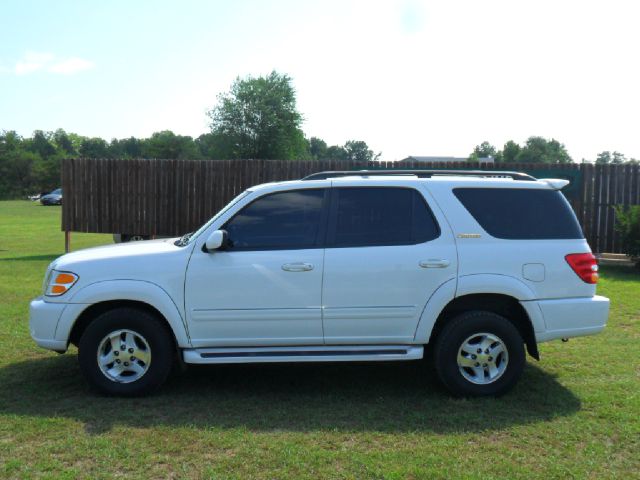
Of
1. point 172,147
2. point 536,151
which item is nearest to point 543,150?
point 536,151

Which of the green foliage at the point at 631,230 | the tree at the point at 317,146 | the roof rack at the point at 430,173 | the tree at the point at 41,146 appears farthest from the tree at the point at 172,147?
the roof rack at the point at 430,173

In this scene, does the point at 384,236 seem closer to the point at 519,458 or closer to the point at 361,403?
the point at 361,403

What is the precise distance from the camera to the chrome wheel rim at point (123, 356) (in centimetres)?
511

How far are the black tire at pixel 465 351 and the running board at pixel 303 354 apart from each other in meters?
0.23

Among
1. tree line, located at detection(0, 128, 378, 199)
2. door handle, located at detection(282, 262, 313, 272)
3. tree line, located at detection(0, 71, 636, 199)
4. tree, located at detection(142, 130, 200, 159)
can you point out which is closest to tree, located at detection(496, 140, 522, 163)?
tree line, located at detection(0, 71, 636, 199)

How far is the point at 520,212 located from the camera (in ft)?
17.4

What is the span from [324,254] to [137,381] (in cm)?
191

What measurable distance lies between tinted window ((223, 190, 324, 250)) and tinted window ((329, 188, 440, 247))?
0.18 meters

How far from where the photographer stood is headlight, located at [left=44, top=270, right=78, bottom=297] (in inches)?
201

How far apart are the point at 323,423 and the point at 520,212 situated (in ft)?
8.17

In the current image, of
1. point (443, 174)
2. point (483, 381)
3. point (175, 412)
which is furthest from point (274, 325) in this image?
point (443, 174)

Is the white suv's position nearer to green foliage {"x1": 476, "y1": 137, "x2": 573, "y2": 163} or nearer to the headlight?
the headlight

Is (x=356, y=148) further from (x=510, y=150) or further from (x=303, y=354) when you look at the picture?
(x=303, y=354)

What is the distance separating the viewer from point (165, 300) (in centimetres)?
503
